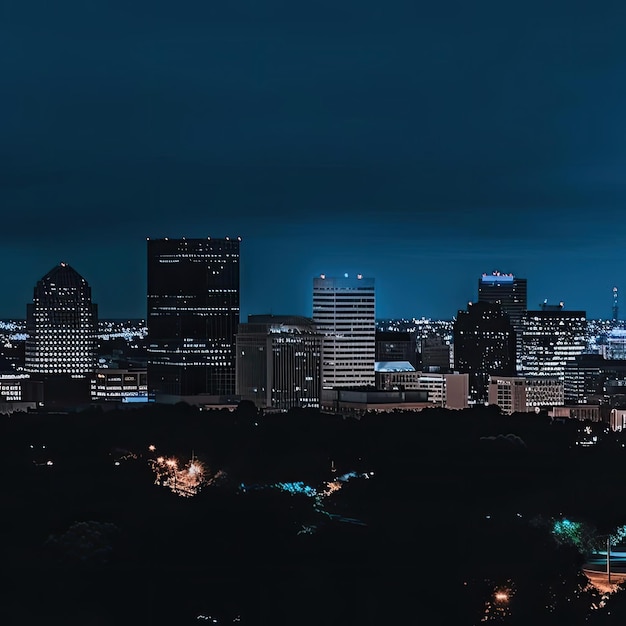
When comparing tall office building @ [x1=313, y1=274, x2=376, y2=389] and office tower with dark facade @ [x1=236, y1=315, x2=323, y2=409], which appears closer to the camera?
office tower with dark facade @ [x1=236, y1=315, x2=323, y2=409]

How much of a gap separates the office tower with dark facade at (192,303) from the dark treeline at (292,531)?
7263 centimetres

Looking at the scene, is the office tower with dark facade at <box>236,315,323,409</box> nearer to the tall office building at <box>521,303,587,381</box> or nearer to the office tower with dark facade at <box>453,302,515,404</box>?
the office tower with dark facade at <box>453,302,515,404</box>

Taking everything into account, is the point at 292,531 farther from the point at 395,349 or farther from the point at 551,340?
the point at 551,340

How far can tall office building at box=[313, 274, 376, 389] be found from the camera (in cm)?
13938

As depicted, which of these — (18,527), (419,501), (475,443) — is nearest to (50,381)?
(475,443)

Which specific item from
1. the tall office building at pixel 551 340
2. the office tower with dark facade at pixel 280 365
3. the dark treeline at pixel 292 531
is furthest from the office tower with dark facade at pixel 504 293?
the dark treeline at pixel 292 531

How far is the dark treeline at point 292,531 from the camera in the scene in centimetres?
3422

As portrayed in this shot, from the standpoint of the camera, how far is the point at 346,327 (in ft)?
470

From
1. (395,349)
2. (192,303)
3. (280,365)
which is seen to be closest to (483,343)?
(395,349)

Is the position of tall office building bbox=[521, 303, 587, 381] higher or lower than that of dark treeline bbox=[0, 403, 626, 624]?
higher

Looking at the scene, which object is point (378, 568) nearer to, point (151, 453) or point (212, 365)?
point (151, 453)

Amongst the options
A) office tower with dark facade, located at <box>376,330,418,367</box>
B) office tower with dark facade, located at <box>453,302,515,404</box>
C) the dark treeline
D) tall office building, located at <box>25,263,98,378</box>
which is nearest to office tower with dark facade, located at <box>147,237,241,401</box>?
tall office building, located at <box>25,263,98,378</box>

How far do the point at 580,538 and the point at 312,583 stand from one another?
14693 mm

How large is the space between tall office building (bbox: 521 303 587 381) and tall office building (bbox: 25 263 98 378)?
37530mm
